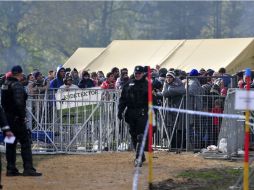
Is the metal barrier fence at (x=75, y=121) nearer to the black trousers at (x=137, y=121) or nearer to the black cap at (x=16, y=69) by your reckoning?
the black trousers at (x=137, y=121)

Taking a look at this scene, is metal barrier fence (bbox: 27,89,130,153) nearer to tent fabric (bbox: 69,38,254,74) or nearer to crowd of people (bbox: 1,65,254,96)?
crowd of people (bbox: 1,65,254,96)

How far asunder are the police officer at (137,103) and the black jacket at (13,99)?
2192 mm

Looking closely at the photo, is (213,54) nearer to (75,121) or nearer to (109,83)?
(109,83)

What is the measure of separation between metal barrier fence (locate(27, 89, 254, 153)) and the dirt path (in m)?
0.52

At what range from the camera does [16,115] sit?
1555cm

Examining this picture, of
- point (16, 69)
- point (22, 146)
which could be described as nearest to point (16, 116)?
point (22, 146)

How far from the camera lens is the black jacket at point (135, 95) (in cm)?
1689

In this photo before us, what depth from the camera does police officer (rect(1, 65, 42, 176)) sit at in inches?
610

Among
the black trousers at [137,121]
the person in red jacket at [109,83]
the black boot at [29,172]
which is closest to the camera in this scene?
the black boot at [29,172]

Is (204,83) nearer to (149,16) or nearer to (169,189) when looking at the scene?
(169,189)

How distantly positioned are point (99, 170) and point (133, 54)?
17191mm

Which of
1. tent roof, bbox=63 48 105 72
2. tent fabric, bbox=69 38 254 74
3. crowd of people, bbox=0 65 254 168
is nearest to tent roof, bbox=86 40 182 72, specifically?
tent fabric, bbox=69 38 254 74

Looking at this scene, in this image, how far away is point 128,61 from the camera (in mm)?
33188

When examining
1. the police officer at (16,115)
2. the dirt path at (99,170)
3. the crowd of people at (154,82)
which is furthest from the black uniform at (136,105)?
the police officer at (16,115)
